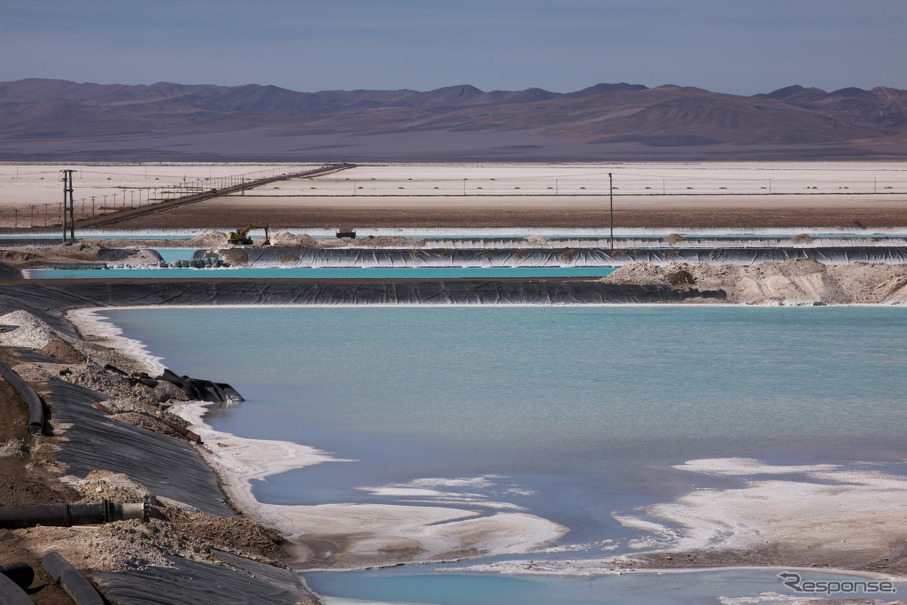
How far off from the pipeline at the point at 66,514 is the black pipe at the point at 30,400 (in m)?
2.60

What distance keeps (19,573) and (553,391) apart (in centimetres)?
920

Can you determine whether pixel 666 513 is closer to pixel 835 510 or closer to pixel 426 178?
pixel 835 510

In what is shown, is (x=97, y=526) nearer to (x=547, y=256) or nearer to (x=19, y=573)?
(x=19, y=573)

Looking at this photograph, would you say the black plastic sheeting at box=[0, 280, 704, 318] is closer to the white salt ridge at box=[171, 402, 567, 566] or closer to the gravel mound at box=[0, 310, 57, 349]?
the gravel mound at box=[0, 310, 57, 349]

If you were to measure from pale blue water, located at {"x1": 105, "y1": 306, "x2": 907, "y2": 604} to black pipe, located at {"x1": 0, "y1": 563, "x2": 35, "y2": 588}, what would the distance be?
6.94 feet

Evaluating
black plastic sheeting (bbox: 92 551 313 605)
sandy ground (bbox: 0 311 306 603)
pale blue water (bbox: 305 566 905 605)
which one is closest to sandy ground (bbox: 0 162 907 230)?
sandy ground (bbox: 0 311 306 603)

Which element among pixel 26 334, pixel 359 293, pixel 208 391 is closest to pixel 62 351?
pixel 26 334

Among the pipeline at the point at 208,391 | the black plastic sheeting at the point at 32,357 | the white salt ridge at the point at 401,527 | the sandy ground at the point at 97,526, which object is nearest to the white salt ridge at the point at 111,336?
the pipeline at the point at 208,391

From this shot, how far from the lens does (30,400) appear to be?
9.29 meters

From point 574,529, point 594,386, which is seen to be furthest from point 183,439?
point 594,386

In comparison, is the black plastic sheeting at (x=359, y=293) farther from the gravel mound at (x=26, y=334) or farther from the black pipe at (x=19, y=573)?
the black pipe at (x=19, y=573)

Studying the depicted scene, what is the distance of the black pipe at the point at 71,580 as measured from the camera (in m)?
4.81

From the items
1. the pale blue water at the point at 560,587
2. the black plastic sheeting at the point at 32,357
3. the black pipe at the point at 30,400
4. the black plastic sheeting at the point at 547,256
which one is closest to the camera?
the pale blue water at the point at 560,587

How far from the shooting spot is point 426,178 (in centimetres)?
8475
